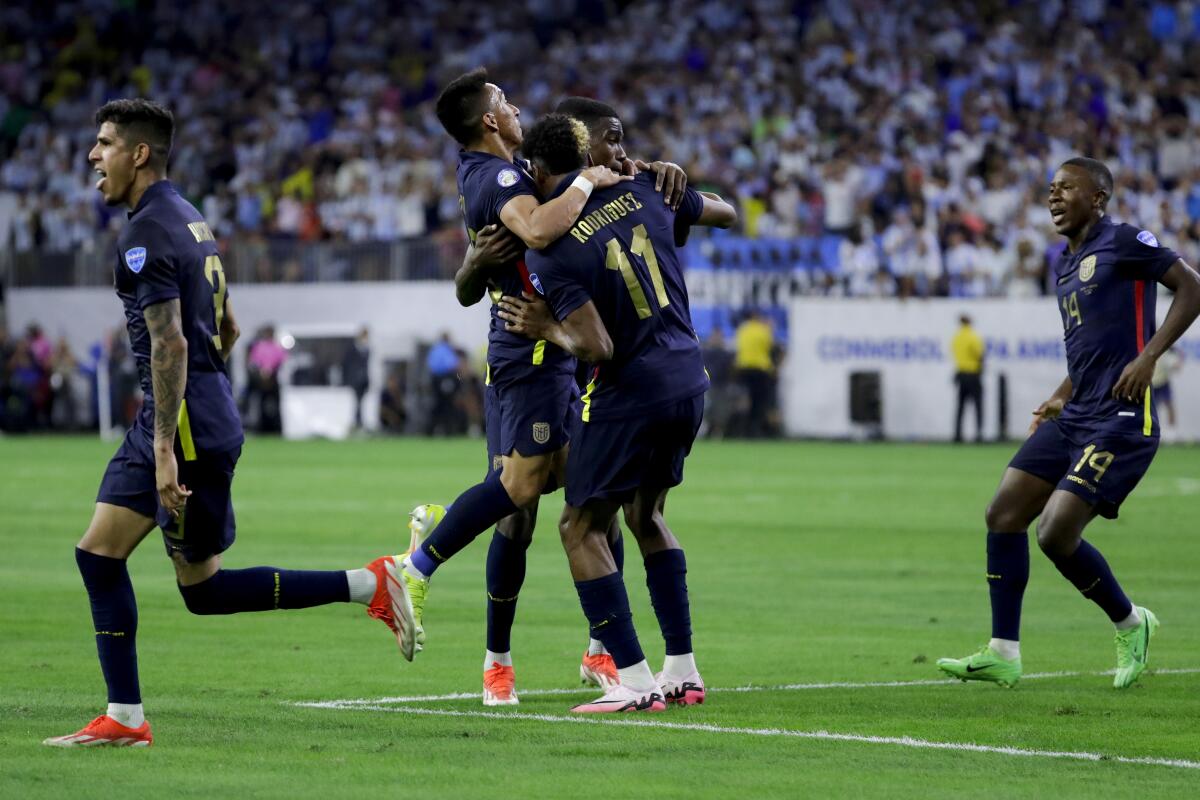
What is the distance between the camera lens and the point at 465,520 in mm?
8305

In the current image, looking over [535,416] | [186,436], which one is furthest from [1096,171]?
[186,436]

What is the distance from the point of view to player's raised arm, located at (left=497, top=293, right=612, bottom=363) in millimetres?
7945

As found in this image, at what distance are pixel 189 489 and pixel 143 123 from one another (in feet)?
4.29

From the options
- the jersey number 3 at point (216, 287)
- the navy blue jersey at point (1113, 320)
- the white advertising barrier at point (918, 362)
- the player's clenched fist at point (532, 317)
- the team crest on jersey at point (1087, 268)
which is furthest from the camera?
the white advertising barrier at point (918, 362)

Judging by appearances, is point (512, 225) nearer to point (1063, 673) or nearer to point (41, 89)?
point (1063, 673)

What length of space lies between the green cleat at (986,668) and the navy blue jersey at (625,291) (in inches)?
73.3

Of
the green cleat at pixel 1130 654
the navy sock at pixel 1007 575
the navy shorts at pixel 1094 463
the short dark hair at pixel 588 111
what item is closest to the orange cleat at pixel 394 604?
the short dark hair at pixel 588 111

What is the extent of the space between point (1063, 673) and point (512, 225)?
3.52 metres

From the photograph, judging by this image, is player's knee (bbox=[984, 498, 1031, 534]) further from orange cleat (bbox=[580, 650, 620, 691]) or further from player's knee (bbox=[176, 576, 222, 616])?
player's knee (bbox=[176, 576, 222, 616])

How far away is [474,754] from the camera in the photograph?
7.01m

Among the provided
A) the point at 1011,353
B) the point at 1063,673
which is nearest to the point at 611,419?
the point at 1063,673

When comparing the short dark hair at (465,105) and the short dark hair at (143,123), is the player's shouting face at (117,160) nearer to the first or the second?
the short dark hair at (143,123)

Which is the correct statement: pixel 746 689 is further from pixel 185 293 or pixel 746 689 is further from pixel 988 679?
pixel 185 293

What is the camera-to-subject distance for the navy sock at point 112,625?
714cm
